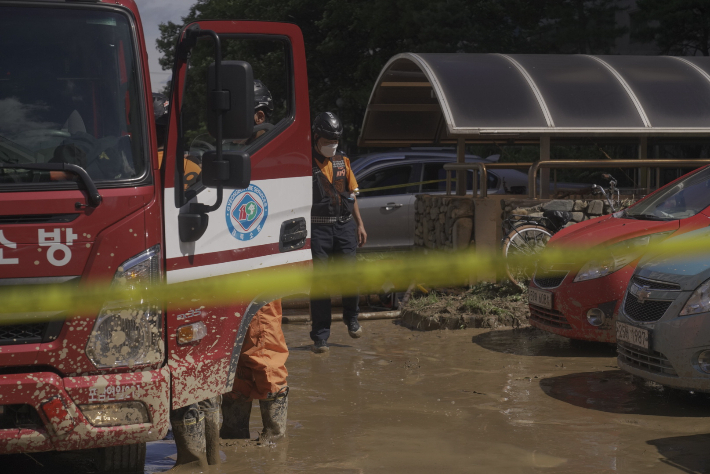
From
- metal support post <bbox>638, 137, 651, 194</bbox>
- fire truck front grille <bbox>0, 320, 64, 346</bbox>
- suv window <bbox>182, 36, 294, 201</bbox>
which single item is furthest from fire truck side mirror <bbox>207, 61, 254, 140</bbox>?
metal support post <bbox>638, 137, 651, 194</bbox>

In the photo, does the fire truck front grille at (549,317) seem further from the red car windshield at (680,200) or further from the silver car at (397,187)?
the silver car at (397,187)

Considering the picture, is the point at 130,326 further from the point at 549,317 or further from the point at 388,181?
the point at 388,181

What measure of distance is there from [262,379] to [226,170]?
1.46m

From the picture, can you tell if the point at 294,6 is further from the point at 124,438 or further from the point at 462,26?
the point at 124,438

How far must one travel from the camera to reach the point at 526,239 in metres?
9.92

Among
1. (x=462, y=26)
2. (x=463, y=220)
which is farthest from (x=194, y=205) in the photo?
(x=462, y=26)

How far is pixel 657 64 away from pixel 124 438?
10.8 meters

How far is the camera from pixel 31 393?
12.2 feet

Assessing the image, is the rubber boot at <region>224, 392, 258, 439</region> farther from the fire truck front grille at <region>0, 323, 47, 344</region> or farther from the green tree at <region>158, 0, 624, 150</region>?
the green tree at <region>158, 0, 624, 150</region>

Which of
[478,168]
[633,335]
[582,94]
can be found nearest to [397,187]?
[478,168]

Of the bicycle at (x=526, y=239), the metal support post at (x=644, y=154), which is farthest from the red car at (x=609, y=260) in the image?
the metal support post at (x=644, y=154)

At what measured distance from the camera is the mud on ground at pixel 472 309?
9.13m

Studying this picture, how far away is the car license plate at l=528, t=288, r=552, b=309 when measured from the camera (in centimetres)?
764

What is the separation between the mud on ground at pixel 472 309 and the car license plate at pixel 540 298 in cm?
111
